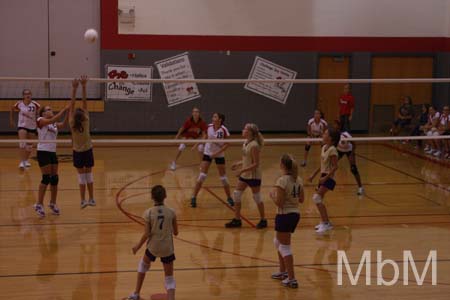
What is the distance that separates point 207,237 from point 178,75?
11.3m

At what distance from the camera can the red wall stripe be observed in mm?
22052

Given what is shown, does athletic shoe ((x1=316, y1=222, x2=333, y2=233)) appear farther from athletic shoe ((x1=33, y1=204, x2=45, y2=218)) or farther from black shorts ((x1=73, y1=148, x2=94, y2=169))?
athletic shoe ((x1=33, y1=204, x2=45, y2=218))

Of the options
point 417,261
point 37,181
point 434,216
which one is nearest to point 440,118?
point 434,216

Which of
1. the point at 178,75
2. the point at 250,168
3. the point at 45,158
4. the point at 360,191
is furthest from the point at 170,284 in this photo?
the point at 178,75

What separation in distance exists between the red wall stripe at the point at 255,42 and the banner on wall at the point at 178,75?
1.33ft

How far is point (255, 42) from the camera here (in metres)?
22.8

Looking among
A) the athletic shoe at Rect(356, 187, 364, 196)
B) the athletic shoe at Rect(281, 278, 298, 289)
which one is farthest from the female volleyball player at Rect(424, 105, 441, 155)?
→ the athletic shoe at Rect(281, 278, 298, 289)

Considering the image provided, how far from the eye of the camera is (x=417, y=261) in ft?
35.7

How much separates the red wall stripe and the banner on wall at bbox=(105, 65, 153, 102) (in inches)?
25.7

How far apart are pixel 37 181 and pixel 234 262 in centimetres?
668

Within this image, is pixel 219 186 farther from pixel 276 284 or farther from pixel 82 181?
pixel 276 284

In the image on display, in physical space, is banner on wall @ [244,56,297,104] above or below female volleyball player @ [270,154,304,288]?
above

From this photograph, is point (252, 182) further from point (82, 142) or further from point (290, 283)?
point (82, 142)

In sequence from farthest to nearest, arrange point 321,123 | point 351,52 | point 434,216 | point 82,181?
1. point 351,52
2. point 321,123
3. point 434,216
4. point 82,181
